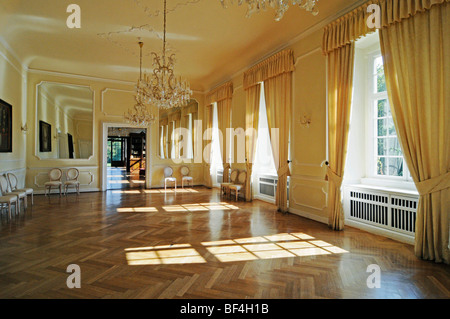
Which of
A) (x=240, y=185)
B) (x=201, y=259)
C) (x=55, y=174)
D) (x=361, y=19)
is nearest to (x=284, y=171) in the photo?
(x=240, y=185)

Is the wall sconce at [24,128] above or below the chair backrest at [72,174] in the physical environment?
above

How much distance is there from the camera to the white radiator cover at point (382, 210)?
10.9 feet

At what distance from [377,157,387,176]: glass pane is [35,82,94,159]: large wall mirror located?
A: 7.78m

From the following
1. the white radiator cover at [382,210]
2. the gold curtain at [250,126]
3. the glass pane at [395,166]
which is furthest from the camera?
the gold curtain at [250,126]

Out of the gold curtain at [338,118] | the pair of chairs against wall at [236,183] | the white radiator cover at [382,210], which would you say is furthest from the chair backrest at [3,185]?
the white radiator cover at [382,210]

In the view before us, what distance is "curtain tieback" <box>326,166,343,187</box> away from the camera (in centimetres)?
403

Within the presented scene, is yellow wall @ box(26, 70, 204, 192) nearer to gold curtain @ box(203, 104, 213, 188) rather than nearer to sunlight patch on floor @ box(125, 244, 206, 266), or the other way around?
gold curtain @ box(203, 104, 213, 188)

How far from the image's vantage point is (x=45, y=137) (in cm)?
732

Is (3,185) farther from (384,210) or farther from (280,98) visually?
(384,210)

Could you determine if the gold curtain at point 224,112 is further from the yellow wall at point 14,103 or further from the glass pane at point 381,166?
the yellow wall at point 14,103

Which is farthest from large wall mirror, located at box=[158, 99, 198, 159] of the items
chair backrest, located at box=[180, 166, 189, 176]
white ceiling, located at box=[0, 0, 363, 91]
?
white ceiling, located at box=[0, 0, 363, 91]

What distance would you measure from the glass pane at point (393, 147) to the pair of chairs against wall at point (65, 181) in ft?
→ 24.8

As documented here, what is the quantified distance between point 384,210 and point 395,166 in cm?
70
